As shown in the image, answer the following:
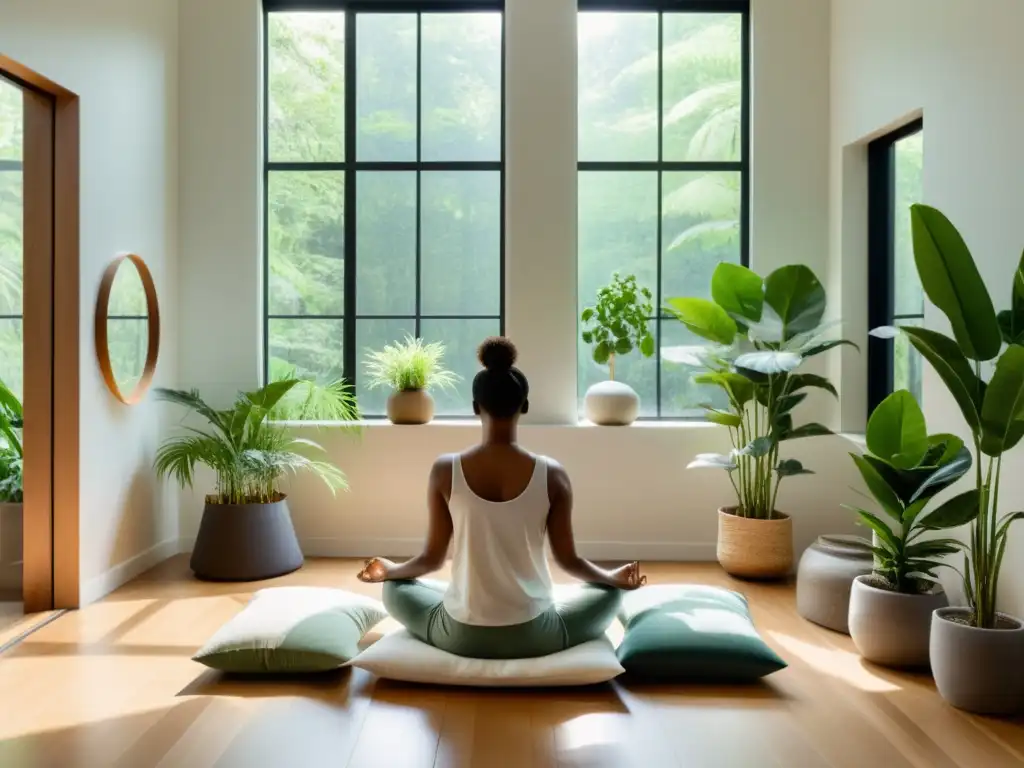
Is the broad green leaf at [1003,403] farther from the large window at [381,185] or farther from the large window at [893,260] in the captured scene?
the large window at [381,185]

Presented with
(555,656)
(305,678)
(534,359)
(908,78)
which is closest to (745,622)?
(555,656)

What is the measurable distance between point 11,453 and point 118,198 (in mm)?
1313

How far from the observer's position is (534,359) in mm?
5270

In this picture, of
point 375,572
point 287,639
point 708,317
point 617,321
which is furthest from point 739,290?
point 287,639

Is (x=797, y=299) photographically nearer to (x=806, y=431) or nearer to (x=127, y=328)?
(x=806, y=431)

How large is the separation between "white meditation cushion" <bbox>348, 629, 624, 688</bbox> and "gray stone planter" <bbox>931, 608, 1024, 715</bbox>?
3.39 feet

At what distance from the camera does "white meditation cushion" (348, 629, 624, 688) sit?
300 centimetres

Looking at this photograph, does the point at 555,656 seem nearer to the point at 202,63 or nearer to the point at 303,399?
the point at 303,399

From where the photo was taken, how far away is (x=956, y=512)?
3059mm

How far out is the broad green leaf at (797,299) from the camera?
4.51m

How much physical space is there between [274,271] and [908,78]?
356 centimetres

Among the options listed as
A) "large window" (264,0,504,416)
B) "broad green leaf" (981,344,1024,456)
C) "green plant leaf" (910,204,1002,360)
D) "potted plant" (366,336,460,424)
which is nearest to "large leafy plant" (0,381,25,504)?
"large window" (264,0,504,416)

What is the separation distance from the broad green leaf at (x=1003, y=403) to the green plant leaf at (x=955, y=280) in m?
0.12

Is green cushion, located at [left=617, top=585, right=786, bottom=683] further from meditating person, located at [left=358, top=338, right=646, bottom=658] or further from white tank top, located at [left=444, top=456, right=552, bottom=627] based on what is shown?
white tank top, located at [left=444, top=456, right=552, bottom=627]
